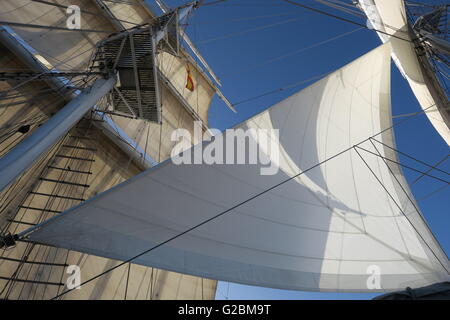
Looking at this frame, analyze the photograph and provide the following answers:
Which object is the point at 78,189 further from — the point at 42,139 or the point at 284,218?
the point at 284,218

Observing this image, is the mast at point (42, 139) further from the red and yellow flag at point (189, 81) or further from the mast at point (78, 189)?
the red and yellow flag at point (189, 81)

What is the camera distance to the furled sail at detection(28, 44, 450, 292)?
7.73ft

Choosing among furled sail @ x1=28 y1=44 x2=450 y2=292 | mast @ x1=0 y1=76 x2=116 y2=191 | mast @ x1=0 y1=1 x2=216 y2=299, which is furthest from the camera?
mast @ x1=0 y1=1 x2=216 y2=299

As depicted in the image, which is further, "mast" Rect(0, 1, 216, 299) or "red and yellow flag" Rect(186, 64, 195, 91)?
"red and yellow flag" Rect(186, 64, 195, 91)

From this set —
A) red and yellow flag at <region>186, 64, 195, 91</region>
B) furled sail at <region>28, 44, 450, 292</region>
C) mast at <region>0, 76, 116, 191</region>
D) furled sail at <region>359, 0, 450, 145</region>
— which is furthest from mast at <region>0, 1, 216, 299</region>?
furled sail at <region>359, 0, 450, 145</region>

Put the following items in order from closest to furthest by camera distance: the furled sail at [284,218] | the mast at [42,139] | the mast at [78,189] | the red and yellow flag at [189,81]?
the furled sail at [284,218] → the mast at [42,139] → the mast at [78,189] → the red and yellow flag at [189,81]

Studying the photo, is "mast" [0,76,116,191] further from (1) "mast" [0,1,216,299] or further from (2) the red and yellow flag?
(2) the red and yellow flag

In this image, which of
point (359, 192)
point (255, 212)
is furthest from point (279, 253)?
point (359, 192)

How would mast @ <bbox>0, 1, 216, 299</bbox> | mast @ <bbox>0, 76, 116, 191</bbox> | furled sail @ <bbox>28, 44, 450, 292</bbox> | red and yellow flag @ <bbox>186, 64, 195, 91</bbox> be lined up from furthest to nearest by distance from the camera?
1. red and yellow flag @ <bbox>186, 64, 195, 91</bbox>
2. mast @ <bbox>0, 1, 216, 299</bbox>
3. mast @ <bbox>0, 76, 116, 191</bbox>
4. furled sail @ <bbox>28, 44, 450, 292</bbox>

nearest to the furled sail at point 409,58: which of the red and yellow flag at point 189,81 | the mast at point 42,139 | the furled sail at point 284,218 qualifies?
the furled sail at point 284,218

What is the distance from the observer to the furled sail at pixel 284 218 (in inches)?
92.7

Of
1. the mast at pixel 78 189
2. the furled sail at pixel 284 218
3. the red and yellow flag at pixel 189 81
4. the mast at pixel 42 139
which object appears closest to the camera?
the furled sail at pixel 284 218
